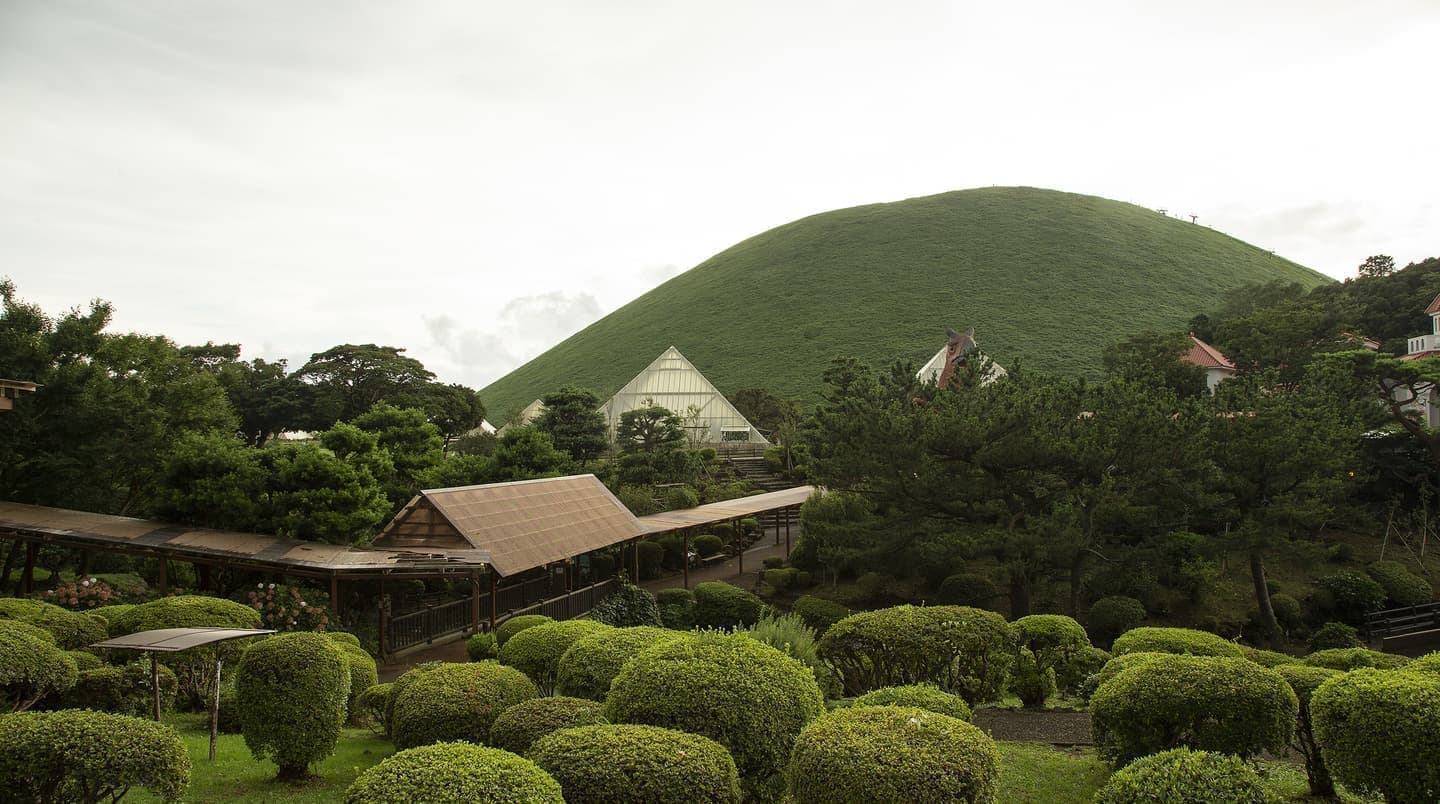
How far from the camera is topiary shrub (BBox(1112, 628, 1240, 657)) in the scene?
10.2 m

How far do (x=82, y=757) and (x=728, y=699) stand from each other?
3.96m

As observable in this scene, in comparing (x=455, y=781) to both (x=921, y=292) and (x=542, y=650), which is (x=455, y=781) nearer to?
(x=542, y=650)

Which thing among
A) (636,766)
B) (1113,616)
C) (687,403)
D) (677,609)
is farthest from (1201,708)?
(687,403)

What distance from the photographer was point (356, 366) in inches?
1860

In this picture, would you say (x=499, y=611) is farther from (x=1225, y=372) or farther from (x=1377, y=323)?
(x=1377, y=323)

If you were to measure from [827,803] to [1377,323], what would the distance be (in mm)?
55056

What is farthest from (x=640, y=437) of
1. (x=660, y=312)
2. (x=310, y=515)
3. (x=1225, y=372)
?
(x=660, y=312)

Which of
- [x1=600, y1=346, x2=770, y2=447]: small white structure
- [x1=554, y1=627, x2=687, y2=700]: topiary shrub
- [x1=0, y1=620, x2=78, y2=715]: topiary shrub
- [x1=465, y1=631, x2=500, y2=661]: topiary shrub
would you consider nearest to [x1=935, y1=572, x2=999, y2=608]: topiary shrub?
[x1=465, y1=631, x2=500, y2=661]: topiary shrub

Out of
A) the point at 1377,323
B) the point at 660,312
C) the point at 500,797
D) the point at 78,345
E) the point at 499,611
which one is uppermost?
the point at 660,312

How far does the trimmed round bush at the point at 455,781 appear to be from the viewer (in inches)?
166

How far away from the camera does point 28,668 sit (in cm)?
714

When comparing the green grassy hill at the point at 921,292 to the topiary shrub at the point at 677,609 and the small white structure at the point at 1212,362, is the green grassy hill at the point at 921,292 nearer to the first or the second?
the small white structure at the point at 1212,362

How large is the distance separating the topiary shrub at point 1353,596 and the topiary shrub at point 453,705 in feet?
73.5

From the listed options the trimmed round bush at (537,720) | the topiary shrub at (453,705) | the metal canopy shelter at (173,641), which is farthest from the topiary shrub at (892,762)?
the metal canopy shelter at (173,641)
